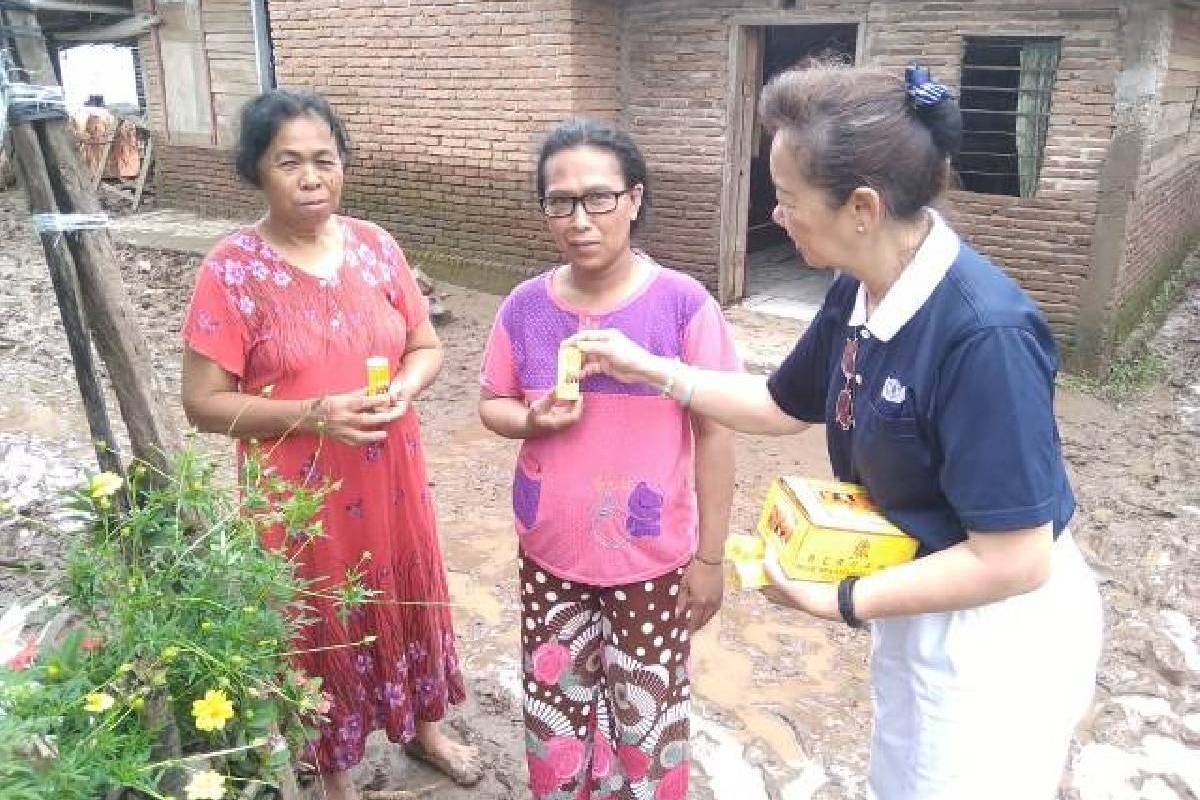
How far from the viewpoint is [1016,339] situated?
1.29 meters

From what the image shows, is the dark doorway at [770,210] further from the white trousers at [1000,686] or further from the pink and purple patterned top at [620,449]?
the white trousers at [1000,686]

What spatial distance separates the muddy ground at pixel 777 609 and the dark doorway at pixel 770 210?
161 centimetres

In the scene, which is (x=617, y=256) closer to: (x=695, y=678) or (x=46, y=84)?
(x=46, y=84)

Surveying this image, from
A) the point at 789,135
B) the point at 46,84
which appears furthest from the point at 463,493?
the point at 789,135

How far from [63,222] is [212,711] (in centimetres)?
101

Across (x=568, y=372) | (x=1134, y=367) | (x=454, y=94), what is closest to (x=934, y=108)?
(x=568, y=372)

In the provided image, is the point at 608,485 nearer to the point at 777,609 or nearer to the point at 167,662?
the point at 167,662

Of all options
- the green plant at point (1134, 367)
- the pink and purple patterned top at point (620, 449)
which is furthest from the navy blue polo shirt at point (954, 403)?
the green plant at point (1134, 367)

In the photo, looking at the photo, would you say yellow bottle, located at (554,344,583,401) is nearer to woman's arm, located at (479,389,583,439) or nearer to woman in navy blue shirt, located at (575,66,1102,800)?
woman's arm, located at (479,389,583,439)

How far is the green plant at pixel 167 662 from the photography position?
1.20 metres

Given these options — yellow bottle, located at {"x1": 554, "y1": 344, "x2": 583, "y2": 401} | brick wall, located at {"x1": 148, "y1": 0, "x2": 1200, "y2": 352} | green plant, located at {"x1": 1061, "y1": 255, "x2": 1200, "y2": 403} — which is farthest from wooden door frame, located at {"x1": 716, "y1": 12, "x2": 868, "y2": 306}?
yellow bottle, located at {"x1": 554, "y1": 344, "x2": 583, "y2": 401}

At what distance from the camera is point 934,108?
1338 mm

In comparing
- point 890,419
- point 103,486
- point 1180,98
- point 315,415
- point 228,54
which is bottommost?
point 315,415

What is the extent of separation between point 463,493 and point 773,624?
6.17 feet
